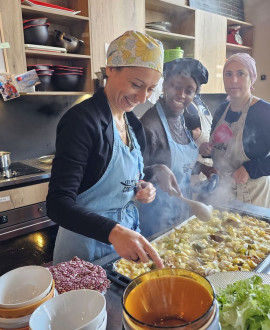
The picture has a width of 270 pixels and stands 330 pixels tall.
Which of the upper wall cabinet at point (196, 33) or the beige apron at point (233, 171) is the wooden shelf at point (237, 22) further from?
the beige apron at point (233, 171)

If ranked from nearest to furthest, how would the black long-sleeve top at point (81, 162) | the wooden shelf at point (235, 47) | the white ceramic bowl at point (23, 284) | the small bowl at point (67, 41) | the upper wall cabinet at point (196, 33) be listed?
the white ceramic bowl at point (23, 284), the black long-sleeve top at point (81, 162), the small bowl at point (67, 41), the upper wall cabinet at point (196, 33), the wooden shelf at point (235, 47)

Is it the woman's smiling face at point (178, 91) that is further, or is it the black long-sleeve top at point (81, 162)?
Result: the woman's smiling face at point (178, 91)

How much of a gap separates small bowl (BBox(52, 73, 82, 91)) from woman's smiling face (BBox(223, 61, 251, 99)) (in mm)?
1419

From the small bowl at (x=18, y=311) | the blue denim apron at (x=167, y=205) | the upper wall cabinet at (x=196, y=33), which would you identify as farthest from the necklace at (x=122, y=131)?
the upper wall cabinet at (x=196, y=33)

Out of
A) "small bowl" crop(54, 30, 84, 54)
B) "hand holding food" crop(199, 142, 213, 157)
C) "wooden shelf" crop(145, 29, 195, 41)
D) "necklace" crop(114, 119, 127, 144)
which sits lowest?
"hand holding food" crop(199, 142, 213, 157)

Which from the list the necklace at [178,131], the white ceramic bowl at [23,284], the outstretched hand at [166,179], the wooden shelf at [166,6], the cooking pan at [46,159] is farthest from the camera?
the wooden shelf at [166,6]

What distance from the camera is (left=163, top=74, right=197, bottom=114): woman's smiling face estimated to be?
1861 millimetres

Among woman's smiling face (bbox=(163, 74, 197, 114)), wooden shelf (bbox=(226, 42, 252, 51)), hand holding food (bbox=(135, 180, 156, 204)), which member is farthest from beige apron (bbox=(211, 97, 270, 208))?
wooden shelf (bbox=(226, 42, 252, 51))

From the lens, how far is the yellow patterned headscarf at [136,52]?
1.16m

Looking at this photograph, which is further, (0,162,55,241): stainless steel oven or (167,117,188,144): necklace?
(0,162,55,241): stainless steel oven

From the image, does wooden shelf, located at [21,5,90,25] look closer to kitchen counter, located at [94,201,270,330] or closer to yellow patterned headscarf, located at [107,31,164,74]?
yellow patterned headscarf, located at [107,31,164,74]

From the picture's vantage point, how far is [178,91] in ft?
6.18

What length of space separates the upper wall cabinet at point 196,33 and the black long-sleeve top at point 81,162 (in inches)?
106

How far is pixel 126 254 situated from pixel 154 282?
23 centimetres
